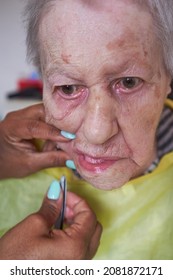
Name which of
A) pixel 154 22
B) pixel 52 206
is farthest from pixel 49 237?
pixel 154 22

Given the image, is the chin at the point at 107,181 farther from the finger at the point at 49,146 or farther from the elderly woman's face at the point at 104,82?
the finger at the point at 49,146

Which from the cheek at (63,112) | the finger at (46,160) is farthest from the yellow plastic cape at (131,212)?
the cheek at (63,112)

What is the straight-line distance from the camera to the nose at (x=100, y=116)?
0.60 m

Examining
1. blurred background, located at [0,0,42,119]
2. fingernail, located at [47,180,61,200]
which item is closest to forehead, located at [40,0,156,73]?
blurred background, located at [0,0,42,119]

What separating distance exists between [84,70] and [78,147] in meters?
0.14

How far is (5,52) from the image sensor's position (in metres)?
0.79

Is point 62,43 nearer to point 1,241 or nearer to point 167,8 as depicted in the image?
point 167,8

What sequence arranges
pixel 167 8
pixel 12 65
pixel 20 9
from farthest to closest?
pixel 12 65 < pixel 20 9 < pixel 167 8

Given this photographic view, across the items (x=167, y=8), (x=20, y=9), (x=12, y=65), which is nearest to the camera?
(x=167, y=8)

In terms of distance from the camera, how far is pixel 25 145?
2.58 feet

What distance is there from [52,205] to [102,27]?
12.0 inches

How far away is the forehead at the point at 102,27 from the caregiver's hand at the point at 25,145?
196mm

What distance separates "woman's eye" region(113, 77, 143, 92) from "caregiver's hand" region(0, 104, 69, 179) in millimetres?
171
